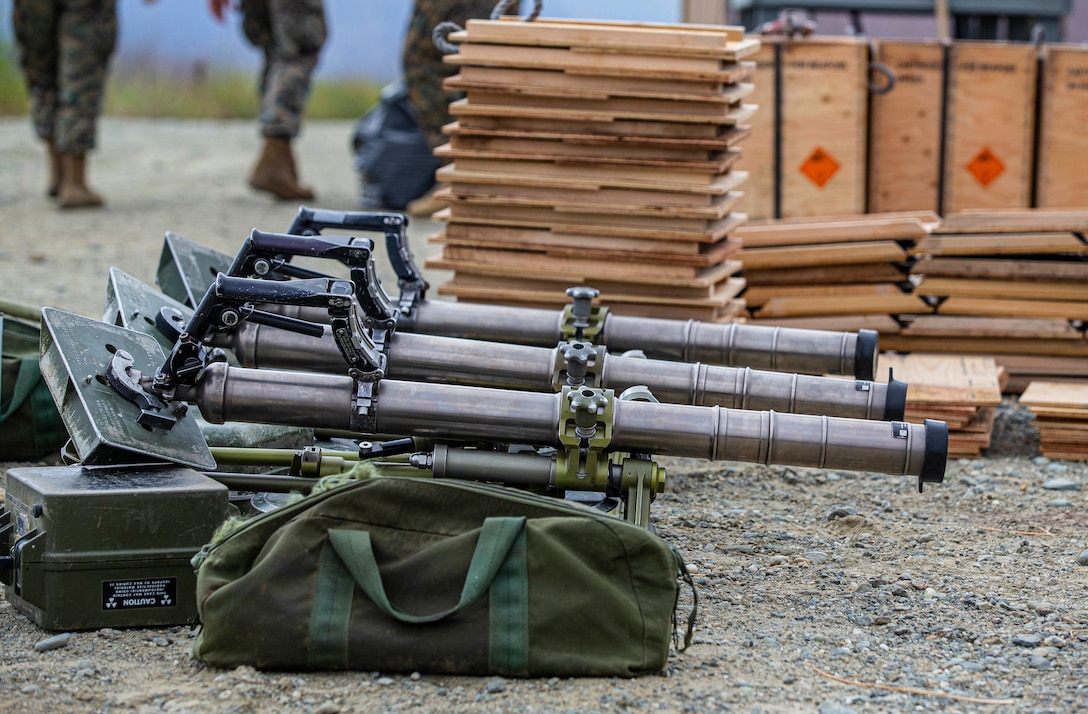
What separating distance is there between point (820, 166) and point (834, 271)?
1622 millimetres

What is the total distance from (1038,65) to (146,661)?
19.8 feet

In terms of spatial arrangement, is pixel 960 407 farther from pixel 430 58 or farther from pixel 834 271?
pixel 430 58

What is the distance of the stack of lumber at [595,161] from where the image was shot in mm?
4645

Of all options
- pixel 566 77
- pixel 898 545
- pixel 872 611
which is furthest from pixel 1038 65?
pixel 872 611

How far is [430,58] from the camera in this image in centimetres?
798

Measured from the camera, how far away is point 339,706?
257cm

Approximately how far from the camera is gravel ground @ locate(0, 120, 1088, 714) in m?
2.63

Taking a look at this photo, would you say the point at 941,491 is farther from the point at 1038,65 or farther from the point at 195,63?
the point at 195,63

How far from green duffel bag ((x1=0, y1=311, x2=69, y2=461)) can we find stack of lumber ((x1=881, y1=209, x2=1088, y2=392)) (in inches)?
132

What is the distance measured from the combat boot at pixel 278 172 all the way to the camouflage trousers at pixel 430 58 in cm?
145

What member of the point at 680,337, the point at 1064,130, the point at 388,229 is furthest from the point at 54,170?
the point at 680,337

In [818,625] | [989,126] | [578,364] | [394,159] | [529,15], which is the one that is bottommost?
[818,625]

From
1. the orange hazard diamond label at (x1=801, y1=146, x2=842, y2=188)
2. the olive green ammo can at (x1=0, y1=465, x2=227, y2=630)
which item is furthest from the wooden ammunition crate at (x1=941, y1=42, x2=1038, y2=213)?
the olive green ammo can at (x1=0, y1=465, x2=227, y2=630)

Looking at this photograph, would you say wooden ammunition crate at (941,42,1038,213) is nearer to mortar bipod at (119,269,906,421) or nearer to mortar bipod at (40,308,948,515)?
mortar bipod at (119,269,906,421)
